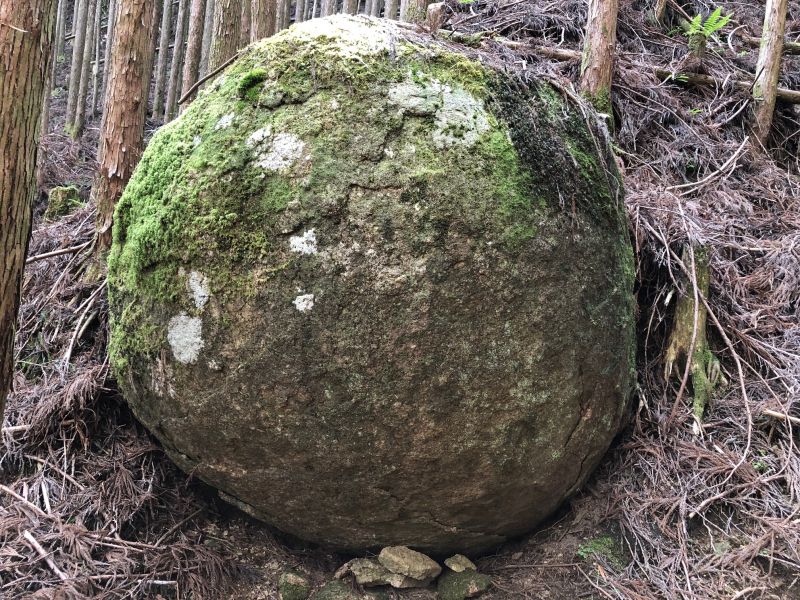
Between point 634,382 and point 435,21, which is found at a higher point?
point 435,21

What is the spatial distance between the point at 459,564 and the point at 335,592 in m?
0.58

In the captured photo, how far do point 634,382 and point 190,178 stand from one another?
231 centimetres

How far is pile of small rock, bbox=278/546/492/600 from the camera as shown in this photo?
9.42 ft

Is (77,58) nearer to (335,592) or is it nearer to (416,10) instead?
(416,10)

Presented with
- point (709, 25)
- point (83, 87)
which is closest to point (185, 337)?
point (709, 25)

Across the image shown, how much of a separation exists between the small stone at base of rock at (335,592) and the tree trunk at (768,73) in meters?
4.78

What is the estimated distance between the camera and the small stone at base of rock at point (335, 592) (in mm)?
2862

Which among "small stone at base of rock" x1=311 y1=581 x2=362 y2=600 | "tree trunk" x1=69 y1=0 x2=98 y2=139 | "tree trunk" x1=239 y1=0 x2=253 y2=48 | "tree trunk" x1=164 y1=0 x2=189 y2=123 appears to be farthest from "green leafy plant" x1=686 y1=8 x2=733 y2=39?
"tree trunk" x1=69 y1=0 x2=98 y2=139

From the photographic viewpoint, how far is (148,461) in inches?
128

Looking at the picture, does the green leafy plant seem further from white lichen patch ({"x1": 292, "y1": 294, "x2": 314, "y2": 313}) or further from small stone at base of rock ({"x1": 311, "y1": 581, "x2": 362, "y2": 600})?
small stone at base of rock ({"x1": 311, "y1": 581, "x2": 362, "y2": 600})

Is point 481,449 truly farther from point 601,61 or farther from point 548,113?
point 601,61

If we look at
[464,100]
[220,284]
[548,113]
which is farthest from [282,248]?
[548,113]


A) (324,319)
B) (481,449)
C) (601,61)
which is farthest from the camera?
(601,61)

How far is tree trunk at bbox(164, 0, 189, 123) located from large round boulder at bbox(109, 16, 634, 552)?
6.96 metres
